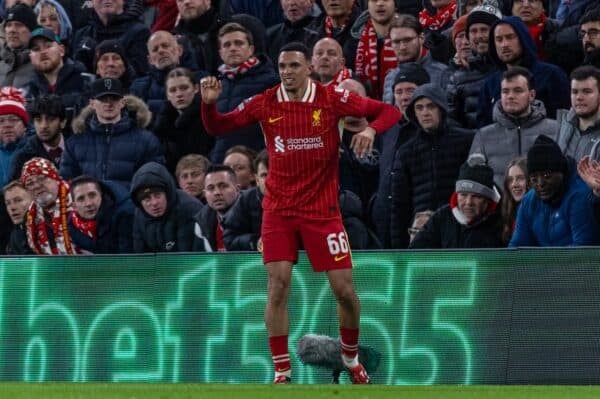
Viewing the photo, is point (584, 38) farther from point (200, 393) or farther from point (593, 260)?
point (200, 393)

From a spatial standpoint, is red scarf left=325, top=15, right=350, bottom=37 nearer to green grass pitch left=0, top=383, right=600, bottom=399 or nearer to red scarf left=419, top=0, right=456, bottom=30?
red scarf left=419, top=0, right=456, bottom=30

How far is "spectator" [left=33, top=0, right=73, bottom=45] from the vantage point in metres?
19.8

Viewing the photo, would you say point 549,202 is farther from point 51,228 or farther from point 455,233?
point 51,228

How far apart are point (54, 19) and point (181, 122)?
372cm

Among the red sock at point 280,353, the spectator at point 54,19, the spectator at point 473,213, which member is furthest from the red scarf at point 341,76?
the spectator at point 54,19

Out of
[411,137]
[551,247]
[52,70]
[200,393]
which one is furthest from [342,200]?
[52,70]

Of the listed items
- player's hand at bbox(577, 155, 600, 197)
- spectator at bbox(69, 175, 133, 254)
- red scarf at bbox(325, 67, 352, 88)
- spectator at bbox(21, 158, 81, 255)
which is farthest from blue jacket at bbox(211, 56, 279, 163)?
player's hand at bbox(577, 155, 600, 197)

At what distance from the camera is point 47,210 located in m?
16.1

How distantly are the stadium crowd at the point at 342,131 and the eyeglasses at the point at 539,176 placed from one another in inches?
0.8

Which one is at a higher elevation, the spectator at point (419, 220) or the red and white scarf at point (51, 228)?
the spectator at point (419, 220)

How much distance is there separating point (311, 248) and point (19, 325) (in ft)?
10.5

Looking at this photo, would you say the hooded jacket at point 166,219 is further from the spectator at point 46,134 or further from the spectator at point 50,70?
the spectator at point 50,70

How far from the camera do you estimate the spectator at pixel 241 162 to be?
51.2 ft

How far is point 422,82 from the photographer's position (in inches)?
602
